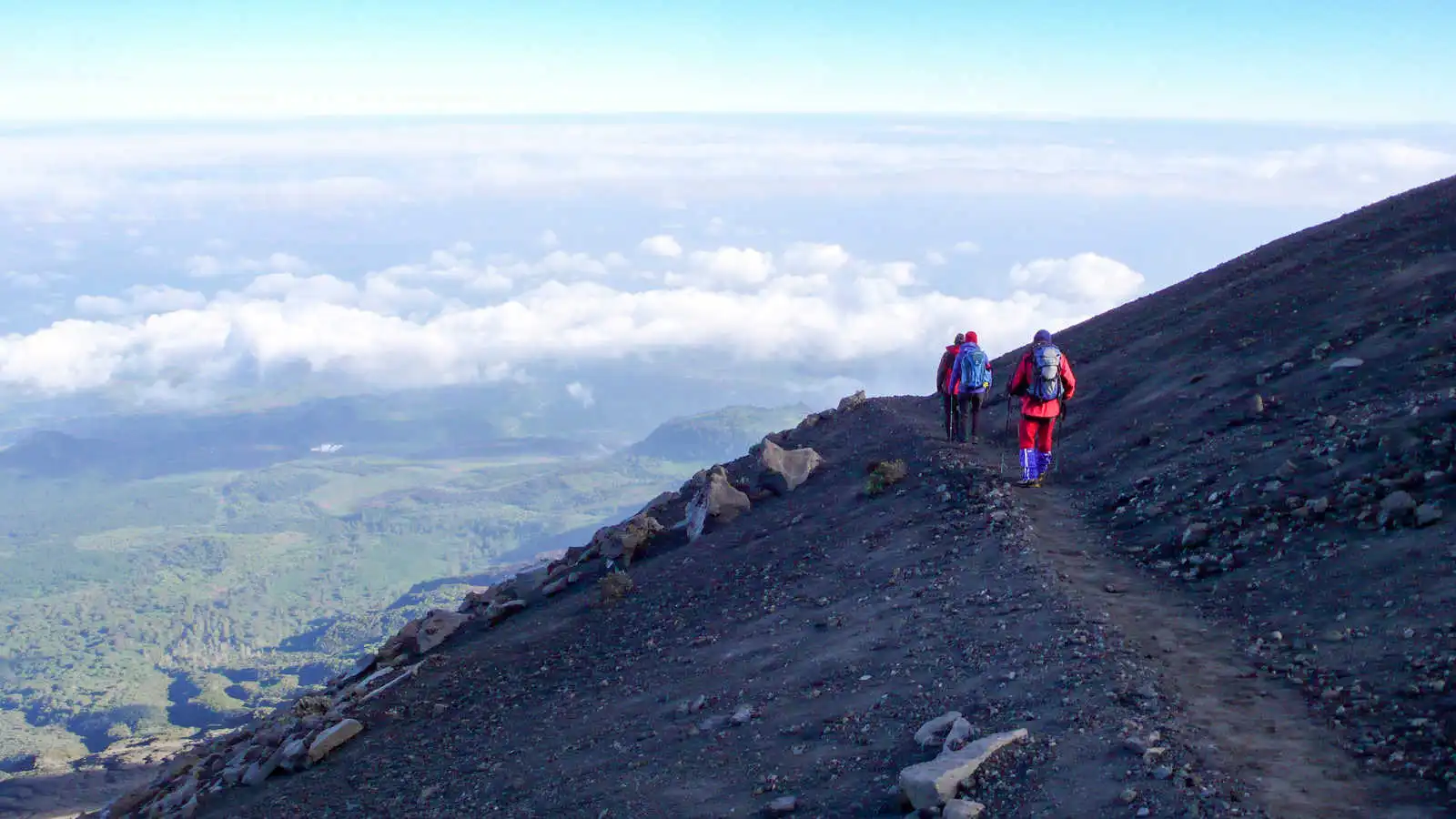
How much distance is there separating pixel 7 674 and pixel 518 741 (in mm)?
204653

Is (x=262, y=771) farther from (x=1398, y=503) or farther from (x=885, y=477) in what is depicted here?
(x=1398, y=503)

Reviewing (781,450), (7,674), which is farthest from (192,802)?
(7,674)

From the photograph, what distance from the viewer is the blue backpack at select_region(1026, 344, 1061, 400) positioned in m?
15.8

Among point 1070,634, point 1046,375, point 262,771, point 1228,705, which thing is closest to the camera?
point 1228,705

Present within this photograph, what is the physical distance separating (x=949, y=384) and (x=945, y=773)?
12848 mm

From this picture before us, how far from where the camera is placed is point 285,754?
584 inches

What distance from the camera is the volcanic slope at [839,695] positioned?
7539 millimetres

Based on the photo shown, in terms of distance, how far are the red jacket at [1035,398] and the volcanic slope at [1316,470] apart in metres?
1.33

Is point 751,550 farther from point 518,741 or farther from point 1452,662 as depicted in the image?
point 1452,662

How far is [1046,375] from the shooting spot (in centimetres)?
1581

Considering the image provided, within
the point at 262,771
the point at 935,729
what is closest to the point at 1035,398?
the point at 935,729

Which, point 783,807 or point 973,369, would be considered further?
point 973,369

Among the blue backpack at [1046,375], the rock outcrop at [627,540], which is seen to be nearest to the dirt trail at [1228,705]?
the blue backpack at [1046,375]

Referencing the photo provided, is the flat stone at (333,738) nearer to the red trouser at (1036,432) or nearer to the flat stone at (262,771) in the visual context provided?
the flat stone at (262,771)
